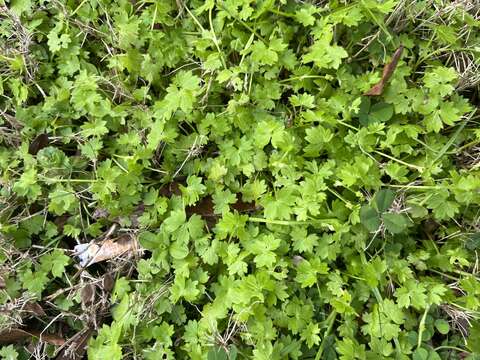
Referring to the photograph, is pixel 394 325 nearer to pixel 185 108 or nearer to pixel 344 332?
pixel 344 332

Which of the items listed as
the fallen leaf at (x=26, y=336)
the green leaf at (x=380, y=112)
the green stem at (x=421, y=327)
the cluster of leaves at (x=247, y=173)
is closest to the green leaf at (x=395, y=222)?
the cluster of leaves at (x=247, y=173)

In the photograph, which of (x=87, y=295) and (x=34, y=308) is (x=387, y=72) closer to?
(x=87, y=295)

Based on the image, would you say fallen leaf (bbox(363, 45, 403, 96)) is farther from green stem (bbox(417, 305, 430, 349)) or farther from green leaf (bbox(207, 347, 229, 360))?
green leaf (bbox(207, 347, 229, 360))

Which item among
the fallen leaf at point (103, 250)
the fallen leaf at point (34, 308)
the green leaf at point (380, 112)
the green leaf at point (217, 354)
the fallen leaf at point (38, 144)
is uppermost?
the fallen leaf at point (38, 144)

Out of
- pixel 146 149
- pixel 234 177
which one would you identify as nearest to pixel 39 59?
pixel 146 149

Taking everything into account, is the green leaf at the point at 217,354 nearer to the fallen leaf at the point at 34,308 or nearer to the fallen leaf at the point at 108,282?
the fallen leaf at the point at 108,282

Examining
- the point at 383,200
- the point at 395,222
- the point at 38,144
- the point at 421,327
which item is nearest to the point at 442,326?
the point at 421,327
